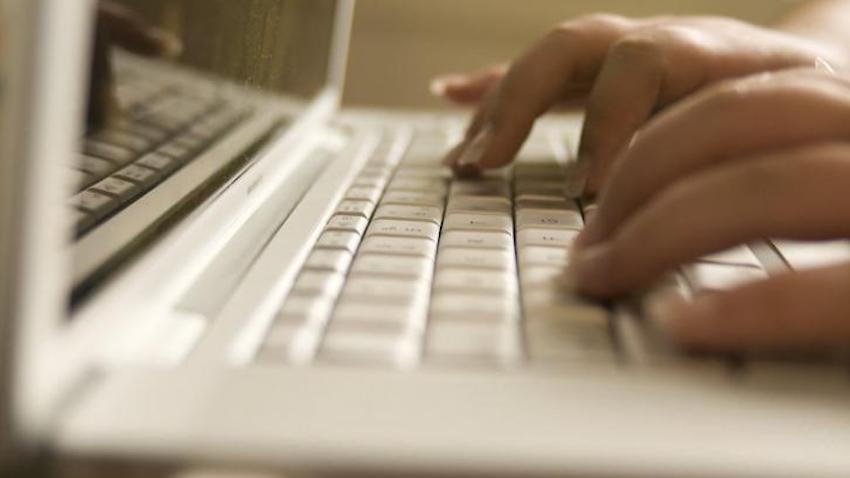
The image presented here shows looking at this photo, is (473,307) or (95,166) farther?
(95,166)

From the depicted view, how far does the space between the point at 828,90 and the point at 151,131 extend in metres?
0.38

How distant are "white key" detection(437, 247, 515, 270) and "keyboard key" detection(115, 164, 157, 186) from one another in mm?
158

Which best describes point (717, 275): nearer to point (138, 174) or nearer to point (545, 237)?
point (545, 237)

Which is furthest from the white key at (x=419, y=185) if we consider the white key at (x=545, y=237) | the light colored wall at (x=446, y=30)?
the light colored wall at (x=446, y=30)

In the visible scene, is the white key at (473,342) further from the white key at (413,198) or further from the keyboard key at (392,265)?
the white key at (413,198)

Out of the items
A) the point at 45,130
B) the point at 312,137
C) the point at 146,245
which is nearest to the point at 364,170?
the point at 312,137

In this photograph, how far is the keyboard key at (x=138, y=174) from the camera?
1.52ft

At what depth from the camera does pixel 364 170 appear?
608mm

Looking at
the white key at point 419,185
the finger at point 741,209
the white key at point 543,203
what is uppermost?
the finger at point 741,209

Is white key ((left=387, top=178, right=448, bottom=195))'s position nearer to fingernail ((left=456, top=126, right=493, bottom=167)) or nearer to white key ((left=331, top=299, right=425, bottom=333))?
fingernail ((left=456, top=126, right=493, bottom=167))

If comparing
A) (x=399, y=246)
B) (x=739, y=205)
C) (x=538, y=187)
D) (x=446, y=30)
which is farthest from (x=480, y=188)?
(x=446, y=30)

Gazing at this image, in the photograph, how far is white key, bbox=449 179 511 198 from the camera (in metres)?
0.55

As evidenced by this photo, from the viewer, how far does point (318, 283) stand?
363 mm

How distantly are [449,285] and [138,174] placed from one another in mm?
199
